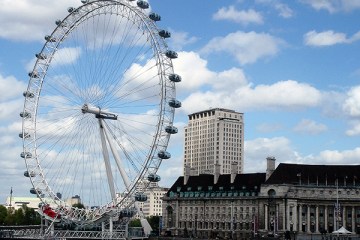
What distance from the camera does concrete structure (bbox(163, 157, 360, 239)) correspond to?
114m

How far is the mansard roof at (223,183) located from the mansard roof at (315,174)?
229 inches

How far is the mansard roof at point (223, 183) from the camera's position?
4856 inches

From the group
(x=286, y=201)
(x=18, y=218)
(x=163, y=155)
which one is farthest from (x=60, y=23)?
(x=18, y=218)

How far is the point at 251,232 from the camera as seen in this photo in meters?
119

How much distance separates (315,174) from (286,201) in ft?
28.2

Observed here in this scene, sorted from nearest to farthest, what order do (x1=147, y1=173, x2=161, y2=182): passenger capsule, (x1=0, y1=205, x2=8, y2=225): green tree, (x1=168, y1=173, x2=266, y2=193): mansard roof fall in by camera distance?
(x1=147, y1=173, x2=161, y2=182): passenger capsule, (x1=168, y1=173, x2=266, y2=193): mansard roof, (x1=0, y1=205, x2=8, y2=225): green tree

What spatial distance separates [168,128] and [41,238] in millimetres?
25050

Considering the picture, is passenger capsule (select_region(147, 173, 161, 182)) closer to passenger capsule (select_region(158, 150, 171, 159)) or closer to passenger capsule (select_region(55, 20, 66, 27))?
passenger capsule (select_region(158, 150, 171, 159))

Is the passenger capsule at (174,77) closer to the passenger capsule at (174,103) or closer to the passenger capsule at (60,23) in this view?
the passenger capsule at (174,103)

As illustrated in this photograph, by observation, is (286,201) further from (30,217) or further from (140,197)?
(30,217)

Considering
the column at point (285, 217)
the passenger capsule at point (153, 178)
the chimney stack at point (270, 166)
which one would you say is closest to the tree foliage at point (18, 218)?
A: the chimney stack at point (270, 166)

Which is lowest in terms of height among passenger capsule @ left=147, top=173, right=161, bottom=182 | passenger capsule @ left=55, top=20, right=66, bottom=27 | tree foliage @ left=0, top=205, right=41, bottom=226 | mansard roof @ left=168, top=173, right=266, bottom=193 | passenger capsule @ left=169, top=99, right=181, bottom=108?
tree foliage @ left=0, top=205, right=41, bottom=226

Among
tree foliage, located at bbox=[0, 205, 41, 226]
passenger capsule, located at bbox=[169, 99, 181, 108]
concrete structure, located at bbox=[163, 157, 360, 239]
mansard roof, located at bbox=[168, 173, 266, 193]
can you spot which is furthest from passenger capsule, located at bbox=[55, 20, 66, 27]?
tree foliage, located at bbox=[0, 205, 41, 226]

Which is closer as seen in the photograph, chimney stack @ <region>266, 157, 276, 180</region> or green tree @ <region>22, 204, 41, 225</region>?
chimney stack @ <region>266, 157, 276, 180</region>
